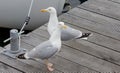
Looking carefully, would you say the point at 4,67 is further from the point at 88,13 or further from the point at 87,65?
the point at 88,13

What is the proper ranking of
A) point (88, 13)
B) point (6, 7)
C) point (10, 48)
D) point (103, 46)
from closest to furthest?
1. point (10, 48)
2. point (103, 46)
3. point (88, 13)
4. point (6, 7)

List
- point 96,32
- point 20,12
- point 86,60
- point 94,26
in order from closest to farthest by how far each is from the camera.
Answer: point 86,60 < point 96,32 < point 94,26 < point 20,12

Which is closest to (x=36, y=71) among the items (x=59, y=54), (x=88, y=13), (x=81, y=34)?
(x=59, y=54)

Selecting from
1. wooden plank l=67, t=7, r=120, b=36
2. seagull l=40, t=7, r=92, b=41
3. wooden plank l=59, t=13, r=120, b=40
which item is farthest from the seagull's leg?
wooden plank l=67, t=7, r=120, b=36

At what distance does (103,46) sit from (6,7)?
178 cm

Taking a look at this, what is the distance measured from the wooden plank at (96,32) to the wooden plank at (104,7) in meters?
0.34

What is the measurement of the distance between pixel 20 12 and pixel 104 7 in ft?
3.95

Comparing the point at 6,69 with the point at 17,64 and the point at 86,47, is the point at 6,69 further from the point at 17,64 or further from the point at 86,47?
the point at 86,47

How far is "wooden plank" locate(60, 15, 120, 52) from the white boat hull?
32.9 inches

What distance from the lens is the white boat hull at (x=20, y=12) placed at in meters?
4.31

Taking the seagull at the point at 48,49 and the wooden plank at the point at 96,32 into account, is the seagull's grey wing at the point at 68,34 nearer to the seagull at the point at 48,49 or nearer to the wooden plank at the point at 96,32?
the wooden plank at the point at 96,32

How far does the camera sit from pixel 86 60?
288cm

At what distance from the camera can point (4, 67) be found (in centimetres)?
274

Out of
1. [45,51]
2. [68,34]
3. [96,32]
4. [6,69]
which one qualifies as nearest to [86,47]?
[68,34]
